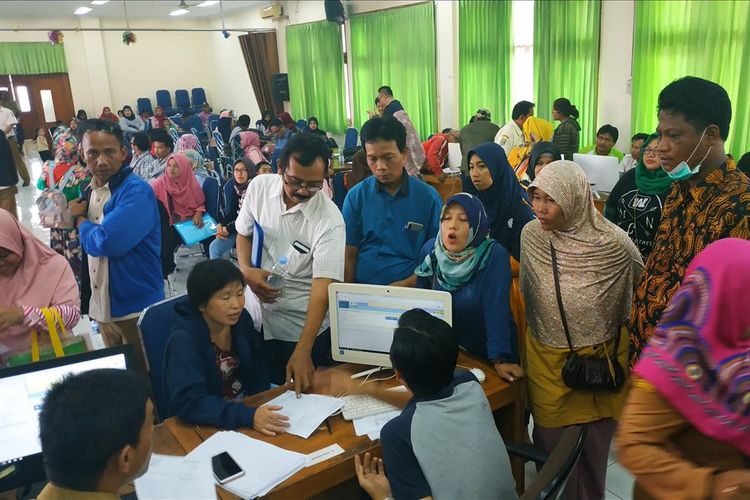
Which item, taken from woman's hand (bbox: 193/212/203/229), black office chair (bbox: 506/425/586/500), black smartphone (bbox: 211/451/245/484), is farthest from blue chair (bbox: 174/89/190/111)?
black office chair (bbox: 506/425/586/500)

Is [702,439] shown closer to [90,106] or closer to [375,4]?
[375,4]

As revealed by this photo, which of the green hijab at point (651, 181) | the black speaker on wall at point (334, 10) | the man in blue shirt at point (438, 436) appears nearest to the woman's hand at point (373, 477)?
the man in blue shirt at point (438, 436)

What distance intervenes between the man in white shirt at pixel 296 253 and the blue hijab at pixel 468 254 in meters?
0.39

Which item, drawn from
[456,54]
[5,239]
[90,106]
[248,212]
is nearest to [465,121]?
[456,54]

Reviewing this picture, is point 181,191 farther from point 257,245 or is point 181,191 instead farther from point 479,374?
point 479,374

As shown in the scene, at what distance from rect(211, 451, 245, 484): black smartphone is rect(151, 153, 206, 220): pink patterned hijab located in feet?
12.5

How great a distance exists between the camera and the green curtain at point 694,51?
5.59 metres

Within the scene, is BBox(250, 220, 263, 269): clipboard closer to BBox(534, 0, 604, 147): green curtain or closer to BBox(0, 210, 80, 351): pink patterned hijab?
BBox(0, 210, 80, 351): pink patterned hijab

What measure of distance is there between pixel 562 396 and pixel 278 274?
1137 millimetres

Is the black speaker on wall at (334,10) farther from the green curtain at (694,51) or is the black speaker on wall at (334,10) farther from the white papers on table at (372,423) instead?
the white papers on table at (372,423)

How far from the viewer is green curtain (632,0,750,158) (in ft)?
18.3

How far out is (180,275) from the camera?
566 centimetres

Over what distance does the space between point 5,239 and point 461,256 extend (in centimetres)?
150

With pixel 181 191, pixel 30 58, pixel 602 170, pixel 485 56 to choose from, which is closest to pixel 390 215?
pixel 602 170
